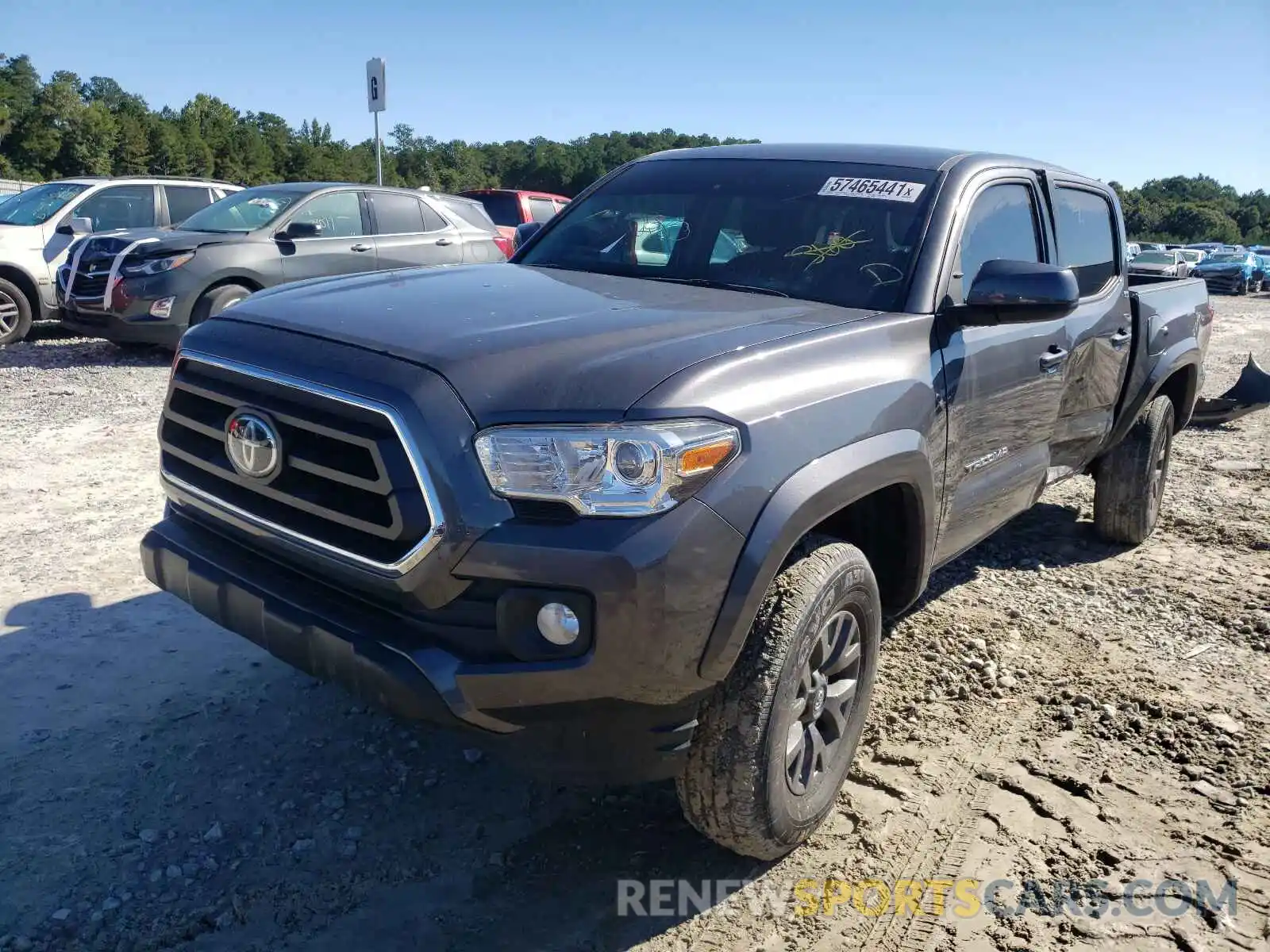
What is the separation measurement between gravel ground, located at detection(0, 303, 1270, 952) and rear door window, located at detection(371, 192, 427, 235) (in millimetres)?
6010

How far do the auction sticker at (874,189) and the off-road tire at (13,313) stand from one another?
934 centimetres

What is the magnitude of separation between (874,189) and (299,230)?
699 centimetres

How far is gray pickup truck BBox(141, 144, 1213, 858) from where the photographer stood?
2.17 meters

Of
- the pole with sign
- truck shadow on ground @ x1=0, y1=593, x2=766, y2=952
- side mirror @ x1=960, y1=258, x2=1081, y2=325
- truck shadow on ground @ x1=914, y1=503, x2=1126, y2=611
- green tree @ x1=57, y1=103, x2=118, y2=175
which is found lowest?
truck shadow on ground @ x1=914, y1=503, x2=1126, y2=611

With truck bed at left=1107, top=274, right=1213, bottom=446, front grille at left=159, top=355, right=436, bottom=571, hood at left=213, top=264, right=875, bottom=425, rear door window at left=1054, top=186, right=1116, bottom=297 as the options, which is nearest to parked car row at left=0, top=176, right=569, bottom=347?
rear door window at left=1054, top=186, right=1116, bottom=297

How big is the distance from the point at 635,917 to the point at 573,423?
1.27 meters

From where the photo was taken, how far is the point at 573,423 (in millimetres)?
2199

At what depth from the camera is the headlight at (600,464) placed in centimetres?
216

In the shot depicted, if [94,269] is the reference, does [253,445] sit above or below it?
below

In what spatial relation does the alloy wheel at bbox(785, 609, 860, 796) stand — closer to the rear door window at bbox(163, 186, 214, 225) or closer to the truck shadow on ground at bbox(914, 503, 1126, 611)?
the truck shadow on ground at bbox(914, 503, 1126, 611)

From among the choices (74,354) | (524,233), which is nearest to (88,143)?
(74,354)

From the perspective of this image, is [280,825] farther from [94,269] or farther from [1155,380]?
[94,269]

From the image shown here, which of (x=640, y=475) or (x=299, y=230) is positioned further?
(x=299, y=230)

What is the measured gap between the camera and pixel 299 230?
30.1 feet
